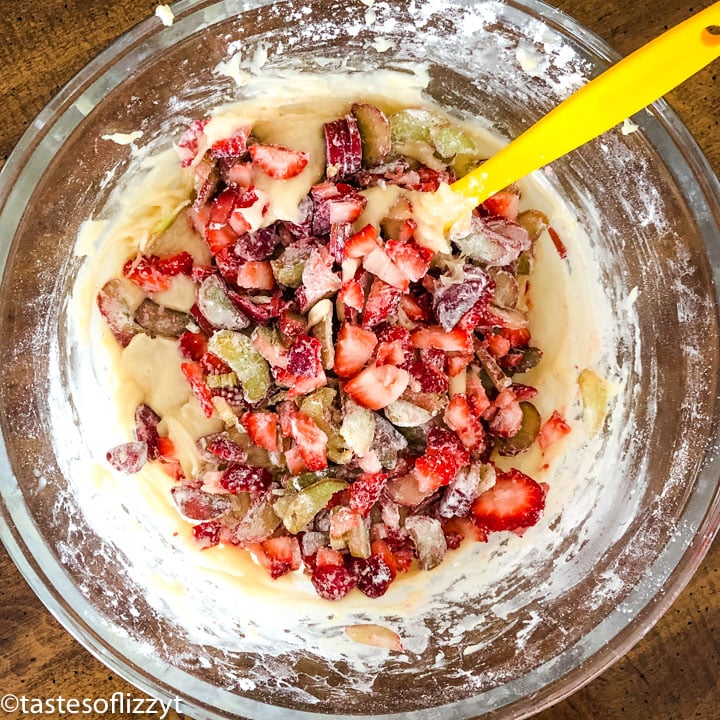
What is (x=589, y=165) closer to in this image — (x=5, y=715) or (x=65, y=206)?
(x=65, y=206)

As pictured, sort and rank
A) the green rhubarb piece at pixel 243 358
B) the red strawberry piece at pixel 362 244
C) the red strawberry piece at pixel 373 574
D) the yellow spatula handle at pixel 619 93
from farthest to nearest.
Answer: the red strawberry piece at pixel 373 574
the green rhubarb piece at pixel 243 358
the red strawberry piece at pixel 362 244
the yellow spatula handle at pixel 619 93

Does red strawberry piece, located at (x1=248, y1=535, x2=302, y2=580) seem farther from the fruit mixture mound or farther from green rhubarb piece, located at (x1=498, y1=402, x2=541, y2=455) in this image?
green rhubarb piece, located at (x1=498, y1=402, x2=541, y2=455)

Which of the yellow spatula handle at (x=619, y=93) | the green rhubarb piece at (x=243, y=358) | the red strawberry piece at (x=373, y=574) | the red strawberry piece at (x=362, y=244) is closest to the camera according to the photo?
the yellow spatula handle at (x=619, y=93)

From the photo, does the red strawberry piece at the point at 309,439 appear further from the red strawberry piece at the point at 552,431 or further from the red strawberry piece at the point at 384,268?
the red strawberry piece at the point at 552,431

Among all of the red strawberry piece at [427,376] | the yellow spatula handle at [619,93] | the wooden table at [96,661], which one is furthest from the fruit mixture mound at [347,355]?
the wooden table at [96,661]

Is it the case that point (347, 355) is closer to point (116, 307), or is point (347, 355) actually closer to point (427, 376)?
point (427, 376)

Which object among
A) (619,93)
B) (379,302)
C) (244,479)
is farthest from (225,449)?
(619,93)

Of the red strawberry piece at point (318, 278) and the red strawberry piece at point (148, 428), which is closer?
the red strawberry piece at point (318, 278)
